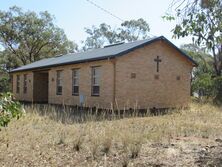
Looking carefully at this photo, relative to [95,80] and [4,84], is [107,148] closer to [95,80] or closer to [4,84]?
[95,80]

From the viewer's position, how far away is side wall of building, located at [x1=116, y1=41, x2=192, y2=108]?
849 inches

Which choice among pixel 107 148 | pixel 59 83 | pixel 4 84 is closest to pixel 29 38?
pixel 4 84

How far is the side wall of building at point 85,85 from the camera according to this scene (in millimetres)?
21609

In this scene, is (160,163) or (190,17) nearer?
(190,17)

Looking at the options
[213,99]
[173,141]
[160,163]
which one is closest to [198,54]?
[213,99]

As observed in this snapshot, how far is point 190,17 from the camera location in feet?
23.1

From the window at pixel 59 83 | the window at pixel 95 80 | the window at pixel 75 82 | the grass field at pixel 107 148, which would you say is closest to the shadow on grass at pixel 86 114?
the window at pixel 95 80

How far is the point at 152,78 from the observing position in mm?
22875

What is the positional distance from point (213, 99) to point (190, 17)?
76.6 feet

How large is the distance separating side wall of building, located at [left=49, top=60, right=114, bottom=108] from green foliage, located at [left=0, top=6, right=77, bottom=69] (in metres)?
21.5

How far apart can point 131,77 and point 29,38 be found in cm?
3056

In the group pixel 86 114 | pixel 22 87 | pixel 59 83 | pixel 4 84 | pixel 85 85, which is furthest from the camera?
pixel 4 84

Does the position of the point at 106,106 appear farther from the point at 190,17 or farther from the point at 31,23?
the point at 31,23

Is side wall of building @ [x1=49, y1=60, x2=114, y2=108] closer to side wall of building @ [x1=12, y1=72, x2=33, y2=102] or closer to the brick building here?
the brick building
